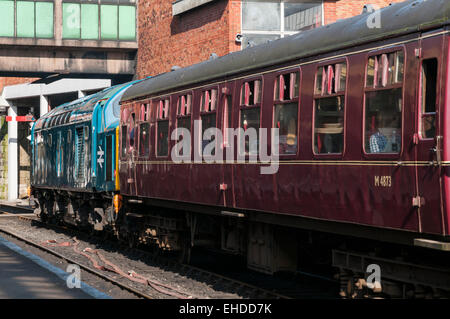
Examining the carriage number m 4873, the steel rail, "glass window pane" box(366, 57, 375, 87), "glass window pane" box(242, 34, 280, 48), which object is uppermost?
"glass window pane" box(242, 34, 280, 48)

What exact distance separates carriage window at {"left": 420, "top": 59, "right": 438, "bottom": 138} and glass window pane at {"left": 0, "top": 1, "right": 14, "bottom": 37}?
30825mm

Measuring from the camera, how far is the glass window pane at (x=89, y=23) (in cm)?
3703

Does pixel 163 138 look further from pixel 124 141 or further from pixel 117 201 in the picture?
pixel 117 201

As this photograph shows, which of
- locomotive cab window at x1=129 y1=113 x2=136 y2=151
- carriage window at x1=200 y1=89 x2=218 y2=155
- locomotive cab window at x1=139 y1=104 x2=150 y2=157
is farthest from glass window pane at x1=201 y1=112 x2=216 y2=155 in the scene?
locomotive cab window at x1=129 y1=113 x2=136 y2=151

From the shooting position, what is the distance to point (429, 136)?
7637 millimetres

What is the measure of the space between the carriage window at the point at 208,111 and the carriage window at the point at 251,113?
947mm

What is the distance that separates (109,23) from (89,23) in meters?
0.92

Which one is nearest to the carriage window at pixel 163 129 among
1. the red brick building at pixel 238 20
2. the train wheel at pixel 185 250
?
the train wheel at pixel 185 250

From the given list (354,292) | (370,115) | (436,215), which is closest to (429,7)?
(370,115)

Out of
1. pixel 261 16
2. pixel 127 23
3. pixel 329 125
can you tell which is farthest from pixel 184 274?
pixel 127 23

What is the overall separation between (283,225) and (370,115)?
103 inches

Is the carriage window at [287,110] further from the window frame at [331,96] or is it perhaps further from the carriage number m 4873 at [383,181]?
the carriage number m 4873 at [383,181]

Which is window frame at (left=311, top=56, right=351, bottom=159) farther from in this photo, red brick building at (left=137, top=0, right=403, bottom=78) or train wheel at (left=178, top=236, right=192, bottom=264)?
red brick building at (left=137, top=0, right=403, bottom=78)

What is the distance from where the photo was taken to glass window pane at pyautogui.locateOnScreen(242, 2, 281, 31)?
26.9 metres
